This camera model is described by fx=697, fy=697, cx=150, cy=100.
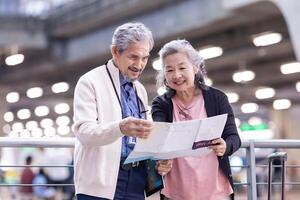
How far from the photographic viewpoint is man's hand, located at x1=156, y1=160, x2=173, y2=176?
12.9ft

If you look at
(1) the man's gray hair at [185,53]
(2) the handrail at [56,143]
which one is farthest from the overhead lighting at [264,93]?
(1) the man's gray hair at [185,53]

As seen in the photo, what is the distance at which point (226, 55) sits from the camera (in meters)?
26.4

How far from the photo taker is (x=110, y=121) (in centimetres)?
376

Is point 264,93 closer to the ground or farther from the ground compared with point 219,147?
farther from the ground

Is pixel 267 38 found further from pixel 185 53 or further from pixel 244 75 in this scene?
pixel 185 53

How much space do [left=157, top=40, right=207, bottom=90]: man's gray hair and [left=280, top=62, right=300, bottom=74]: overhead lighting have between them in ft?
82.5

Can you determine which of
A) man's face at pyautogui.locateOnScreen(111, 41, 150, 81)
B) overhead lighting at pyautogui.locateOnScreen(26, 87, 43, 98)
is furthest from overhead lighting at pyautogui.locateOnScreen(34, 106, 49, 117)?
man's face at pyautogui.locateOnScreen(111, 41, 150, 81)

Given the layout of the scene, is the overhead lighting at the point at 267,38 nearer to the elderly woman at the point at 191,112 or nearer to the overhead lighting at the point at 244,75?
the overhead lighting at the point at 244,75

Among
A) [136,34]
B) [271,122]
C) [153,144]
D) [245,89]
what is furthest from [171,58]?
[271,122]

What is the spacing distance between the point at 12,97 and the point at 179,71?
36389 mm

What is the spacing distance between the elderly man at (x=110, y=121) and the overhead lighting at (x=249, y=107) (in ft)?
133

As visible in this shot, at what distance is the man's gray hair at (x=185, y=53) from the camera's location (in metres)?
4.01

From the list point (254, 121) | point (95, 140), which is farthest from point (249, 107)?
point (95, 140)

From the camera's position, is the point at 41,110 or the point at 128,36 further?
the point at 41,110
